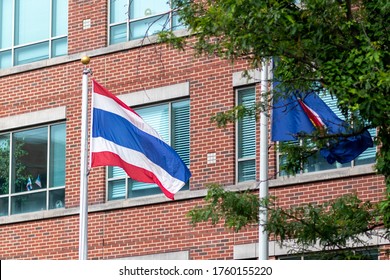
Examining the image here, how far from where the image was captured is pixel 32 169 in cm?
2641

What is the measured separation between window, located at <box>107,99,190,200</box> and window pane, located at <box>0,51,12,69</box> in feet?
13.1

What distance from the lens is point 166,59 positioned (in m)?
25.0

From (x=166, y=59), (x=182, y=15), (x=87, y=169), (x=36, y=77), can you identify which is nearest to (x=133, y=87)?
(x=166, y=59)

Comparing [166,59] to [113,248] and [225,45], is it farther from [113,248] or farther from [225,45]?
[225,45]

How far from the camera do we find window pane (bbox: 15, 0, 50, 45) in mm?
27156

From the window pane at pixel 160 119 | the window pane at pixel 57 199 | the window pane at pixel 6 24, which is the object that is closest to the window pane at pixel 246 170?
the window pane at pixel 160 119

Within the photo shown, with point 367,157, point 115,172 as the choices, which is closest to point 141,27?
point 115,172

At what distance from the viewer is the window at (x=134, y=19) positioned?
25516 millimetres

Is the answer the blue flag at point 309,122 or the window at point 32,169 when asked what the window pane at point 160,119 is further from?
the blue flag at point 309,122

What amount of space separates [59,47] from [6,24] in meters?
1.56

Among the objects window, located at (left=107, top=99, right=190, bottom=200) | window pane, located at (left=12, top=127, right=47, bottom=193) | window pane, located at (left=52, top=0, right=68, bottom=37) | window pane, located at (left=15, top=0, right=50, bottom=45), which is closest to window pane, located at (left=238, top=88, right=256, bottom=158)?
window, located at (left=107, top=99, right=190, bottom=200)

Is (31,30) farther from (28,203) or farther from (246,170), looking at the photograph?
(246,170)

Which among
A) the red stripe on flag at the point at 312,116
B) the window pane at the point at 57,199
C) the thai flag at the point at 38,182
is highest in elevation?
the thai flag at the point at 38,182

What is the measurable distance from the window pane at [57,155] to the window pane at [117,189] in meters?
1.24
